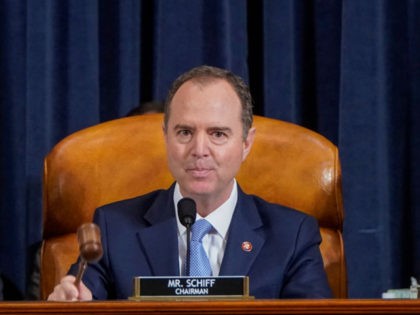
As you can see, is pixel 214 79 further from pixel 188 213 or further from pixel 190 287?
pixel 190 287

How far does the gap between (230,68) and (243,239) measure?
1.00 metres

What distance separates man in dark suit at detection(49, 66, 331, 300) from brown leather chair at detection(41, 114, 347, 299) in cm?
9

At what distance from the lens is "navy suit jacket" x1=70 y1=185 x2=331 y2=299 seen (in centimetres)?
233

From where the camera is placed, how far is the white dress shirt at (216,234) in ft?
7.78

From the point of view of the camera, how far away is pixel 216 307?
1.58 metres

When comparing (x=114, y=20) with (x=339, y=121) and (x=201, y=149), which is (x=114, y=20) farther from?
(x=201, y=149)

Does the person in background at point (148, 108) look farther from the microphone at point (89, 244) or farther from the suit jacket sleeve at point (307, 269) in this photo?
the microphone at point (89, 244)

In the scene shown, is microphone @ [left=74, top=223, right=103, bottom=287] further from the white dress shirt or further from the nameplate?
the white dress shirt

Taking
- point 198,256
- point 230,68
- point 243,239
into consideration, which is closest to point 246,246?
point 243,239

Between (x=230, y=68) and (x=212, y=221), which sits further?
(x=230, y=68)

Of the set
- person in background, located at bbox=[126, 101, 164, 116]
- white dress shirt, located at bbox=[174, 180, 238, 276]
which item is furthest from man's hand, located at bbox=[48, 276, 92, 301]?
person in background, located at bbox=[126, 101, 164, 116]

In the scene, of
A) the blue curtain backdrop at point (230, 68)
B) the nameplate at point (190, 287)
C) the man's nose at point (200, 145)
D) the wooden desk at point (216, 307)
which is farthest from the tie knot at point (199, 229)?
the blue curtain backdrop at point (230, 68)

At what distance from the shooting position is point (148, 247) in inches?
94.1

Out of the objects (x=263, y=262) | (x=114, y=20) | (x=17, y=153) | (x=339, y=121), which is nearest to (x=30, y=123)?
(x=17, y=153)
